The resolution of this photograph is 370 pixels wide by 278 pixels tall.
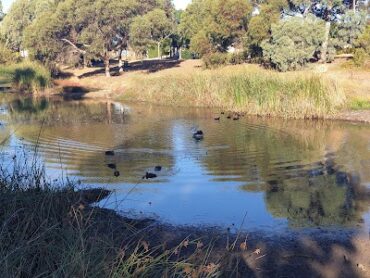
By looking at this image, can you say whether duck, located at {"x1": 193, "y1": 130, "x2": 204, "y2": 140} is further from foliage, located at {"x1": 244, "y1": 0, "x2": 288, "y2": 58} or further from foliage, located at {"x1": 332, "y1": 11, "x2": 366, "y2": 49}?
foliage, located at {"x1": 332, "y1": 11, "x2": 366, "y2": 49}

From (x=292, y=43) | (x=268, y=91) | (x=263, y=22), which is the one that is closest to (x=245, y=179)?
(x=268, y=91)

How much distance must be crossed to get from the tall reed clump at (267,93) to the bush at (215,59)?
28.4 ft

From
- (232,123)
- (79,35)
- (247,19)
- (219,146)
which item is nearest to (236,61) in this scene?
(247,19)

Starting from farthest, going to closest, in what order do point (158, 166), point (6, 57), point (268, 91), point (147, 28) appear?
point (6, 57)
point (147, 28)
point (268, 91)
point (158, 166)

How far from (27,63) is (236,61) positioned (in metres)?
17.2

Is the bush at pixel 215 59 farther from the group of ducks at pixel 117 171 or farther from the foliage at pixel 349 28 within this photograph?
the group of ducks at pixel 117 171

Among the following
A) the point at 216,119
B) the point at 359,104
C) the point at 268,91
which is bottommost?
the point at 216,119

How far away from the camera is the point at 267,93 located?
22.8m

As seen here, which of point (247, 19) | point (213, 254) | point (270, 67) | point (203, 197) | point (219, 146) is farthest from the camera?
point (247, 19)

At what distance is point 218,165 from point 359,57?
22.9m

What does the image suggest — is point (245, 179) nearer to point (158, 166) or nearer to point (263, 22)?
point (158, 166)

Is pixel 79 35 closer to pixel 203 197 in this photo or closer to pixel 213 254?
pixel 203 197

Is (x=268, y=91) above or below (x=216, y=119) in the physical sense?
above

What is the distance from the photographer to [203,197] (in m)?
10.4
